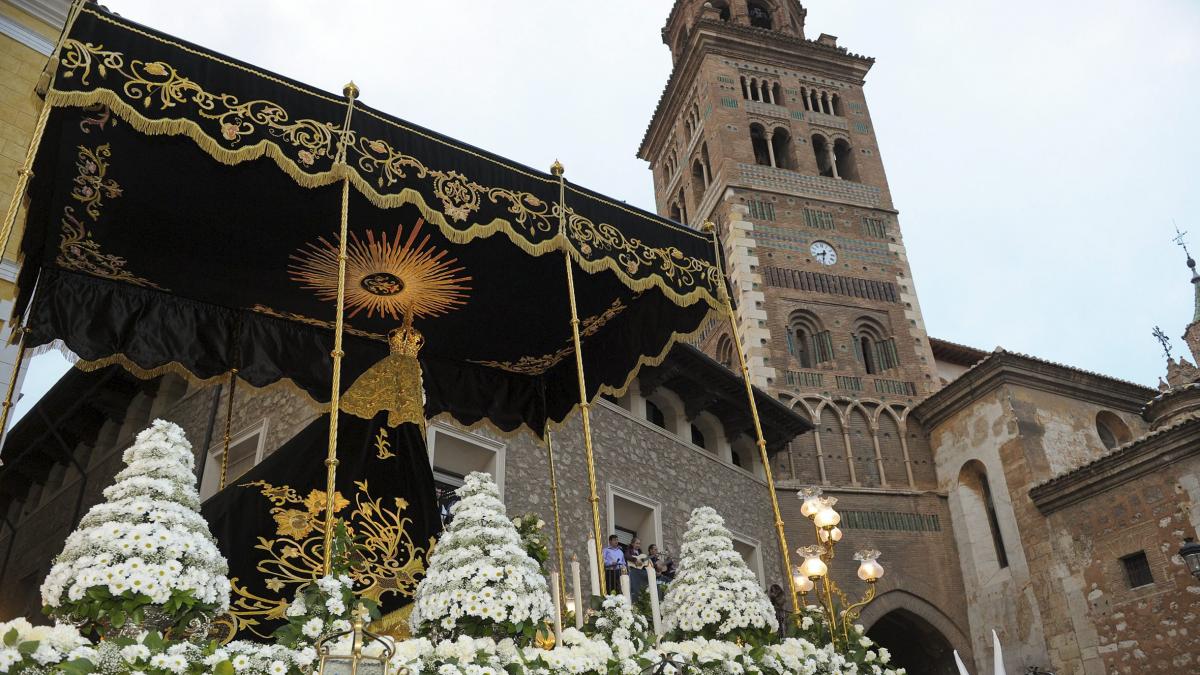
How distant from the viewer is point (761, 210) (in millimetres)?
22703

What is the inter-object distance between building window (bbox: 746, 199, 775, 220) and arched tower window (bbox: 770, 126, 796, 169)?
211 cm

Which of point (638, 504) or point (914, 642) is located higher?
point (638, 504)

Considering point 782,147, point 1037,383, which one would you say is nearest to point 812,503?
point 1037,383

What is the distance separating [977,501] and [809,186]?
9.22 meters

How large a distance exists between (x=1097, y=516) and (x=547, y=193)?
12.7m

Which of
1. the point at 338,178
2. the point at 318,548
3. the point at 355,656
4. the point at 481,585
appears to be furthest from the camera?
the point at 318,548

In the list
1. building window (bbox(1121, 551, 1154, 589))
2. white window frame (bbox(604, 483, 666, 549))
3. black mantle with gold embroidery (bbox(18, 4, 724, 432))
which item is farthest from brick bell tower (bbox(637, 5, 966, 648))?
black mantle with gold embroidery (bbox(18, 4, 724, 432))

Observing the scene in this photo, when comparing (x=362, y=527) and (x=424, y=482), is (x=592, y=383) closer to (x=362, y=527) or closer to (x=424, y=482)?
(x=424, y=482)

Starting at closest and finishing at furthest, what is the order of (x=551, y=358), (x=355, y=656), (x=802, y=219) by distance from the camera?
1. (x=355, y=656)
2. (x=551, y=358)
3. (x=802, y=219)

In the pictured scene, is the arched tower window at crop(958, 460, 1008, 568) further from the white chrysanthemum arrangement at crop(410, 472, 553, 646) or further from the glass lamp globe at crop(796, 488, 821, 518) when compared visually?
the white chrysanthemum arrangement at crop(410, 472, 553, 646)

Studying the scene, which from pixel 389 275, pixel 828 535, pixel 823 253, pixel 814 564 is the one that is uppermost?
pixel 823 253

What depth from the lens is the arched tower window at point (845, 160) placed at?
24.8 meters

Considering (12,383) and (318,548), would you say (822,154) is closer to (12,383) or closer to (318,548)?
(318,548)

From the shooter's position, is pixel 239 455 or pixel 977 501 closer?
pixel 239 455
